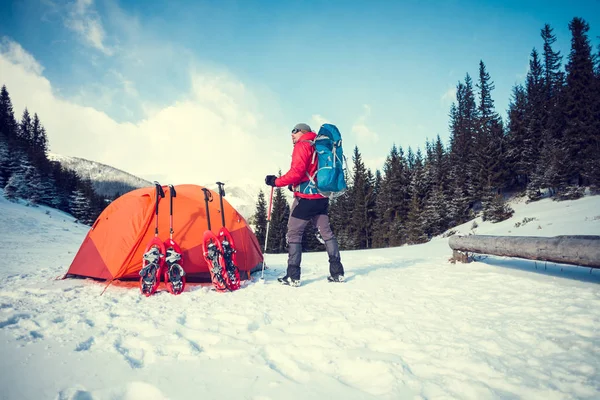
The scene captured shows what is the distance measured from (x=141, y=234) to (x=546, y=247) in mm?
6510

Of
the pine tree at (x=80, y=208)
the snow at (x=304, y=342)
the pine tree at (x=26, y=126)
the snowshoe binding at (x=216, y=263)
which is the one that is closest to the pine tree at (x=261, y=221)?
the pine tree at (x=80, y=208)

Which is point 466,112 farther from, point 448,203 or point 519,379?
point 519,379

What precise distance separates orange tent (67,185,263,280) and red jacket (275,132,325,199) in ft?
5.47

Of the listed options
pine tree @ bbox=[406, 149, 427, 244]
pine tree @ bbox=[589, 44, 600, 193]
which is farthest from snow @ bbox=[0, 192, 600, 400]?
pine tree @ bbox=[406, 149, 427, 244]

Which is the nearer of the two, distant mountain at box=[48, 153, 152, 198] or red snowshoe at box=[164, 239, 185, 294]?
red snowshoe at box=[164, 239, 185, 294]

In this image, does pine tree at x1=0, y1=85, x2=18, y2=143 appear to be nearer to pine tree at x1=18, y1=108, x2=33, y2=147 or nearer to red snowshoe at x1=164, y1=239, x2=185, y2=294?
pine tree at x1=18, y1=108, x2=33, y2=147

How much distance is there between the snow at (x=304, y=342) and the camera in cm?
183

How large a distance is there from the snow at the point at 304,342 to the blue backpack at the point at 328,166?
1704 millimetres

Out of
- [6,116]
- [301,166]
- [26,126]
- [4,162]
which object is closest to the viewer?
[301,166]

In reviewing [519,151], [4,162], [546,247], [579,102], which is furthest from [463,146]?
[4,162]

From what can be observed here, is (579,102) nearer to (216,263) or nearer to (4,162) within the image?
(216,263)

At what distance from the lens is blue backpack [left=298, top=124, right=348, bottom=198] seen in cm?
475

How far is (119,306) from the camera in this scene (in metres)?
3.41

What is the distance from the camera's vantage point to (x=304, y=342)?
2.51m
